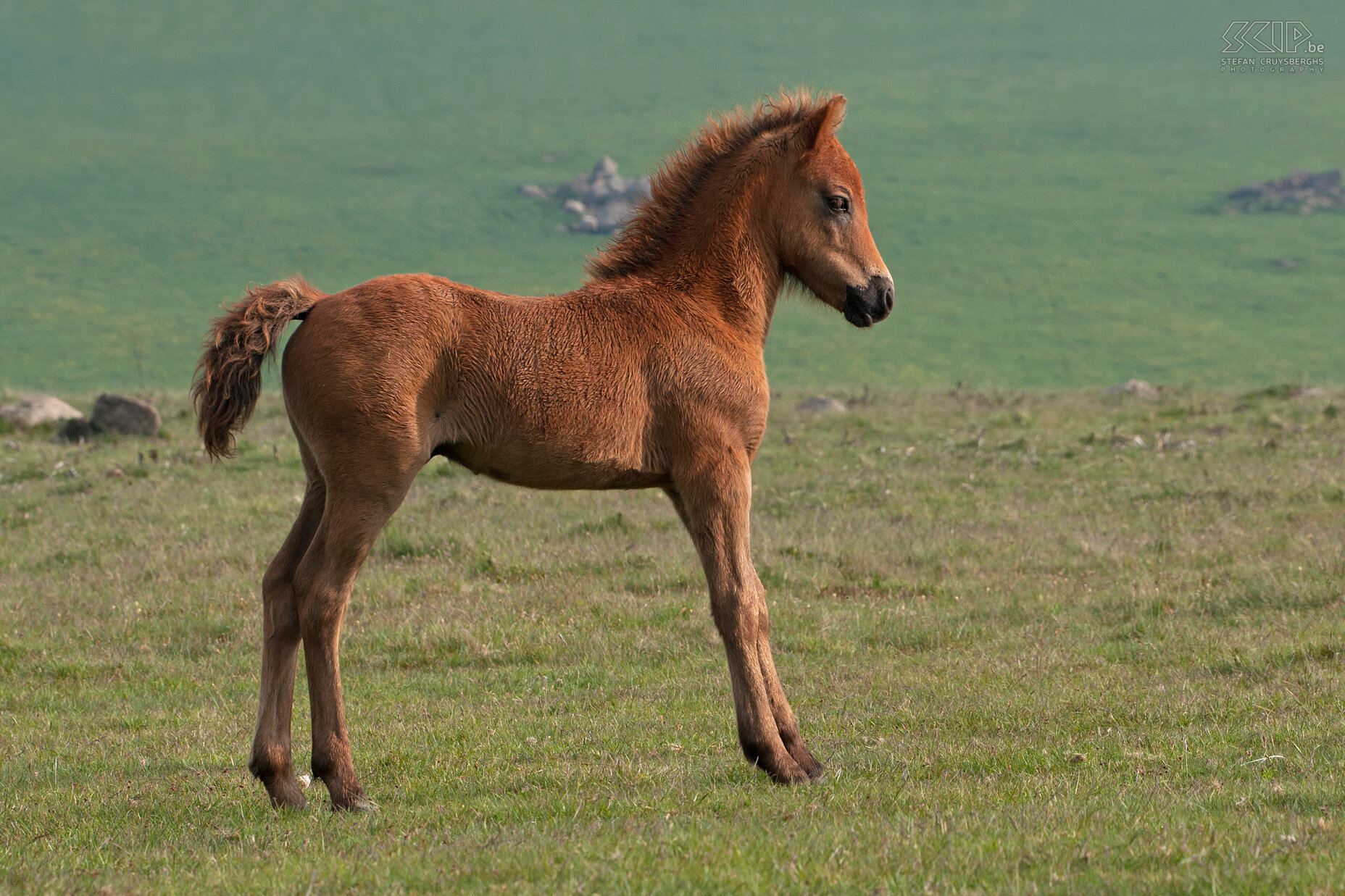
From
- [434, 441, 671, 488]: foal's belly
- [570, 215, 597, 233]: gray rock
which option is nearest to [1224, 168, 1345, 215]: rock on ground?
[570, 215, 597, 233]: gray rock

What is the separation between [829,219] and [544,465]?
2.02 meters

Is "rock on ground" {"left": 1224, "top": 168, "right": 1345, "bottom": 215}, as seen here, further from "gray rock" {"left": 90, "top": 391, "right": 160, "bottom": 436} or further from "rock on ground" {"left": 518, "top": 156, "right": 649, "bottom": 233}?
"gray rock" {"left": 90, "top": 391, "right": 160, "bottom": 436}

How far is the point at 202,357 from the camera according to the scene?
5836 mm

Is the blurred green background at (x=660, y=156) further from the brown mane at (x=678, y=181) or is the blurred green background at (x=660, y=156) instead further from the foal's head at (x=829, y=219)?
the foal's head at (x=829, y=219)

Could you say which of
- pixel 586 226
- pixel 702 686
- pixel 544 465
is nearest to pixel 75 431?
pixel 702 686

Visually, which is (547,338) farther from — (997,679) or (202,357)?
(997,679)

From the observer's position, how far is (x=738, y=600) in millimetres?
6051

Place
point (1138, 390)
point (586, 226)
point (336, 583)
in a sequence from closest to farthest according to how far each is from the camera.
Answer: point (336, 583), point (1138, 390), point (586, 226)

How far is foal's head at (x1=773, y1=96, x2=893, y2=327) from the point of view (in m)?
6.60

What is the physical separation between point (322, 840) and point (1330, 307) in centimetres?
7423

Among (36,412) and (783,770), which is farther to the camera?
(36,412)

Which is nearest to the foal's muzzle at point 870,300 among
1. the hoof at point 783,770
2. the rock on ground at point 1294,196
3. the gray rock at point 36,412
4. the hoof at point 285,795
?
the hoof at point 783,770

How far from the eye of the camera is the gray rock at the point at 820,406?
27.8m

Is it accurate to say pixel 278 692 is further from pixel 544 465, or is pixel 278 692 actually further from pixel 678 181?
pixel 678 181
